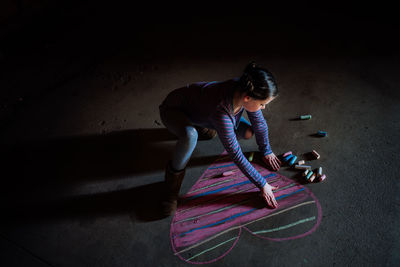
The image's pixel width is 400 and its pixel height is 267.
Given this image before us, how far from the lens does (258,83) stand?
5.44 feet

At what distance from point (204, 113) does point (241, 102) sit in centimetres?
32

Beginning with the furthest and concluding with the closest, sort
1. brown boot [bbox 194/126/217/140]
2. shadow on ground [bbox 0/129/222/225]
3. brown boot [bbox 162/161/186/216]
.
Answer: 1. brown boot [bbox 194/126/217/140]
2. shadow on ground [bbox 0/129/222/225]
3. brown boot [bbox 162/161/186/216]

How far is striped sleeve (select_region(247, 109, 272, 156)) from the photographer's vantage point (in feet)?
7.30

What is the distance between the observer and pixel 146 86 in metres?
3.55

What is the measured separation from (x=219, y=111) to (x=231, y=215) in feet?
3.00

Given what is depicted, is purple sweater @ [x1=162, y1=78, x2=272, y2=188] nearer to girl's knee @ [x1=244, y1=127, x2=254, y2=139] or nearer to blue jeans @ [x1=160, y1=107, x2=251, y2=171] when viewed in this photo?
blue jeans @ [x1=160, y1=107, x2=251, y2=171]

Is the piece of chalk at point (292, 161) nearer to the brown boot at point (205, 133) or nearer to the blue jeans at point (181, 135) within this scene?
the brown boot at point (205, 133)

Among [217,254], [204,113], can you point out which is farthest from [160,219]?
[204,113]

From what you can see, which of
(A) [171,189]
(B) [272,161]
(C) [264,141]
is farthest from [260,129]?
(A) [171,189]

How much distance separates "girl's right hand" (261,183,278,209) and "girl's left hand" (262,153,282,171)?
0.29 meters

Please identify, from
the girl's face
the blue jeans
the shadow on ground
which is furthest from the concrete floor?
the girl's face

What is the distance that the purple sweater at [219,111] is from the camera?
1866mm

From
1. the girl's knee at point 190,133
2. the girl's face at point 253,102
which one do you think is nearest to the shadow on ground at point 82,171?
the girl's knee at point 190,133

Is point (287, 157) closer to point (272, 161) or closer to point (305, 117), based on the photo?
point (272, 161)
